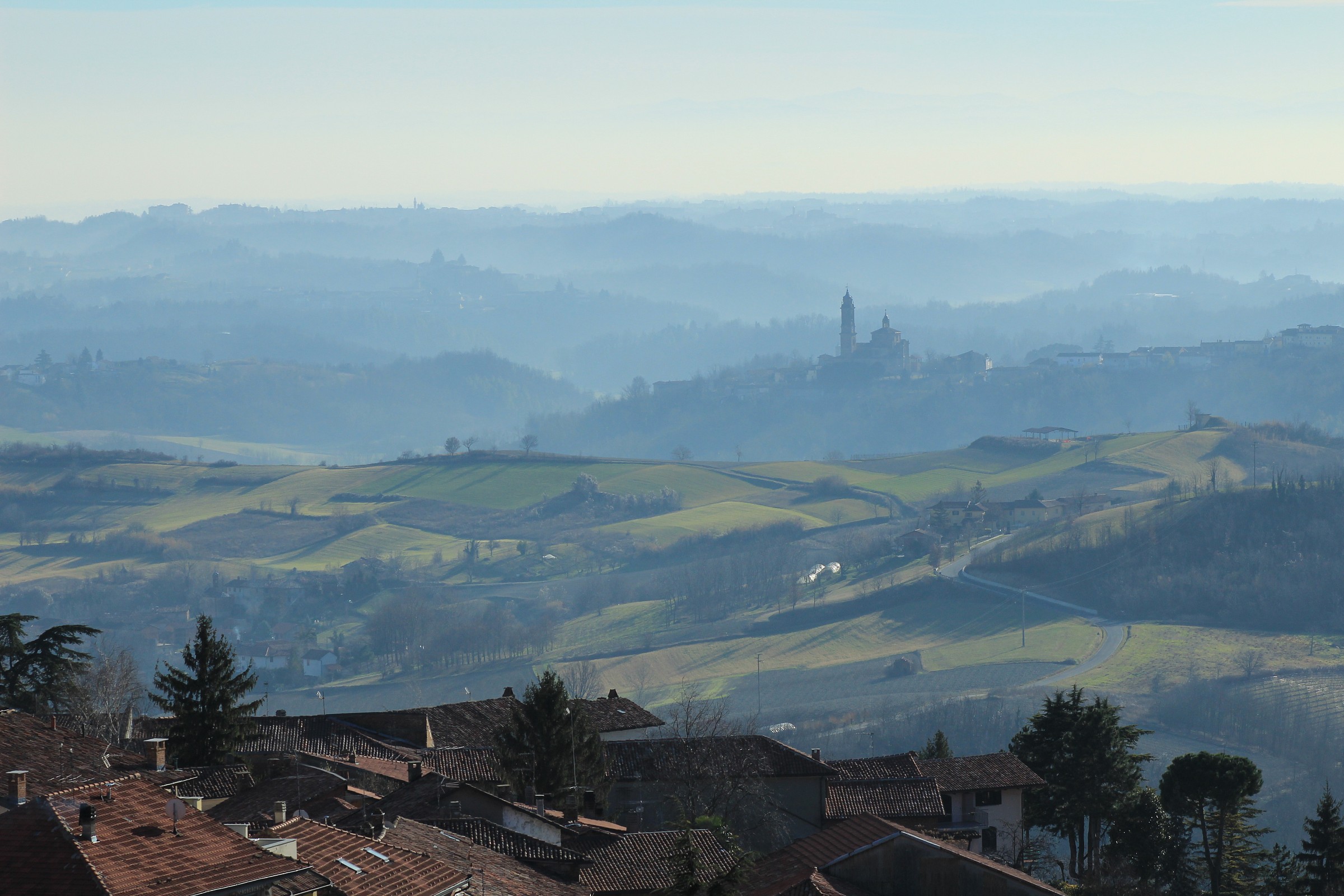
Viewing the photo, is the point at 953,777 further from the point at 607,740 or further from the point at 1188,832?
the point at 607,740

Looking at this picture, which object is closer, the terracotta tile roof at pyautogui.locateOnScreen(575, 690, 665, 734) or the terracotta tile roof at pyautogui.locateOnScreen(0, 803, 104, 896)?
the terracotta tile roof at pyautogui.locateOnScreen(0, 803, 104, 896)

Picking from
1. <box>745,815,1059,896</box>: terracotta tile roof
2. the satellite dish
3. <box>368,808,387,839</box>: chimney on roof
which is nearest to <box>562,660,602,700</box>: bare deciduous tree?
<box>745,815,1059,896</box>: terracotta tile roof

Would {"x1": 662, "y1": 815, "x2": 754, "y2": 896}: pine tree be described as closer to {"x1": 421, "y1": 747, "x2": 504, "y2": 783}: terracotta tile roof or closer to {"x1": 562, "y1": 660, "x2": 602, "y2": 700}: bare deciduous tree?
{"x1": 421, "y1": 747, "x2": 504, "y2": 783}: terracotta tile roof

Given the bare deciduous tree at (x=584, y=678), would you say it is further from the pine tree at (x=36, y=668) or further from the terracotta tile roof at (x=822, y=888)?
the terracotta tile roof at (x=822, y=888)

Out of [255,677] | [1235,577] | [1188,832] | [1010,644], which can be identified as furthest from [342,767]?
[1235,577]

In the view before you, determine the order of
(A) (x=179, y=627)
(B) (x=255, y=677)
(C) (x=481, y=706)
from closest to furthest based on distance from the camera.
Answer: (B) (x=255, y=677) → (C) (x=481, y=706) → (A) (x=179, y=627)

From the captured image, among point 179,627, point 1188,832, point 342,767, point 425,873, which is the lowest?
point 179,627
